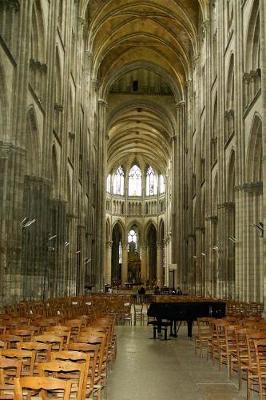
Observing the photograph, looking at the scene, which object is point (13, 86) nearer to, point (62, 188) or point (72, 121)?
point (62, 188)

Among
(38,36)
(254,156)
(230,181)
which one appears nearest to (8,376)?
(254,156)

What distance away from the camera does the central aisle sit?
31.0ft

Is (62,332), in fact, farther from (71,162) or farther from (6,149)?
(71,162)

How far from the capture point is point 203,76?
45969 mm


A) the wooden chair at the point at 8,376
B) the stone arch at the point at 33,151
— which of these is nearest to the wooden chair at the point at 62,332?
the wooden chair at the point at 8,376

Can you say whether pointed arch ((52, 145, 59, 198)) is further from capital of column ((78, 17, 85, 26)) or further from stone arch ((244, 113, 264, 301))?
capital of column ((78, 17, 85, 26))

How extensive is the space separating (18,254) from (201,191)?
1095 inches

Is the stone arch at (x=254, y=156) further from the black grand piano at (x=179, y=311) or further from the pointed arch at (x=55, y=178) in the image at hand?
the pointed arch at (x=55, y=178)

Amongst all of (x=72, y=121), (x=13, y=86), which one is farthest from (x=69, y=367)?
(x=72, y=121)

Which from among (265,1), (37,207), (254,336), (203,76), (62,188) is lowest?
(254,336)

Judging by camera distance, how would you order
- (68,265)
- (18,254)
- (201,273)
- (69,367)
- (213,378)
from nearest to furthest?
(69,367) < (213,378) < (18,254) < (68,265) < (201,273)

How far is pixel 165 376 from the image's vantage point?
11.3 meters

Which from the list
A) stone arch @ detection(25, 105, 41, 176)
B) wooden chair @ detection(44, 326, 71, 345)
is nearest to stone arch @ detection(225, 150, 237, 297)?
stone arch @ detection(25, 105, 41, 176)

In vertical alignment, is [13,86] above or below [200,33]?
below
